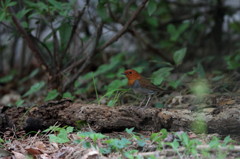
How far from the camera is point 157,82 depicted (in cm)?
472

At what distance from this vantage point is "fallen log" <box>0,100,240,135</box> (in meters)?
3.50

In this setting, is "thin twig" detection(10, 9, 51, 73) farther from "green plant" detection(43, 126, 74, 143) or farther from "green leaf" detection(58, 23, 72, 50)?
"green plant" detection(43, 126, 74, 143)

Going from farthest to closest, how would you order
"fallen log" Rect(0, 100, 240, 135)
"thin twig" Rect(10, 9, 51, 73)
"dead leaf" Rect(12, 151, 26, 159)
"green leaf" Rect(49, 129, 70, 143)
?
"thin twig" Rect(10, 9, 51, 73) → "fallen log" Rect(0, 100, 240, 135) → "green leaf" Rect(49, 129, 70, 143) → "dead leaf" Rect(12, 151, 26, 159)

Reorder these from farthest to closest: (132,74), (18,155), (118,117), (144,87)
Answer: (132,74), (144,87), (118,117), (18,155)

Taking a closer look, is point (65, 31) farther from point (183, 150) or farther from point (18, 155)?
point (183, 150)

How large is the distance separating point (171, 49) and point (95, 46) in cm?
270

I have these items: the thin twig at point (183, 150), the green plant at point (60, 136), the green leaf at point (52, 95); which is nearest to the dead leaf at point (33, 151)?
the green plant at point (60, 136)

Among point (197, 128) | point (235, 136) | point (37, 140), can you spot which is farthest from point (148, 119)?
point (37, 140)

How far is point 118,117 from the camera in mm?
3766

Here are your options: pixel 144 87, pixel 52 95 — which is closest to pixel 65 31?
pixel 52 95

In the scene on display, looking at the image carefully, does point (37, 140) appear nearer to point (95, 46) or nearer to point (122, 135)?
point (122, 135)

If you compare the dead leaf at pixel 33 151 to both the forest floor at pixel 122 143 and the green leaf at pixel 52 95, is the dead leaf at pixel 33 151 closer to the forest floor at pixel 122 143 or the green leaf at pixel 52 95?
the forest floor at pixel 122 143

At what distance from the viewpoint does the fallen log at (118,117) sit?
3.50m

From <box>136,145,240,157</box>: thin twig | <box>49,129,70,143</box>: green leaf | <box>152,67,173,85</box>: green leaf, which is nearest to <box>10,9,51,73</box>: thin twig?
<box>152,67,173,85</box>: green leaf
